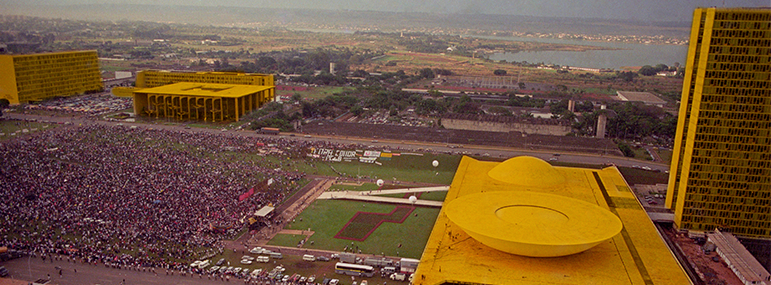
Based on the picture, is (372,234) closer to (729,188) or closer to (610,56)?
(729,188)

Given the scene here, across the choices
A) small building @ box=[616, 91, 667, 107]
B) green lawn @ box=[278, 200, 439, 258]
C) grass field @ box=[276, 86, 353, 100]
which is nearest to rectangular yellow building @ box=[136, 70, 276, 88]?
grass field @ box=[276, 86, 353, 100]

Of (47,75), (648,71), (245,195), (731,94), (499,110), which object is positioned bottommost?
(245,195)

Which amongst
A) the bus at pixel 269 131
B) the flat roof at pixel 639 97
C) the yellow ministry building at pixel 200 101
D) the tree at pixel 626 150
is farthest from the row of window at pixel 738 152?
the flat roof at pixel 639 97

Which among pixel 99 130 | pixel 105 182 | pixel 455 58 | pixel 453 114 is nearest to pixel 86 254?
pixel 105 182

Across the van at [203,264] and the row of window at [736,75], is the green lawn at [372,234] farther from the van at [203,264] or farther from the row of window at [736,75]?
the row of window at [736,75]

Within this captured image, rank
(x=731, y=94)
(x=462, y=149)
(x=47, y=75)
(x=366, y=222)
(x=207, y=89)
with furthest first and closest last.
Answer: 1. (x=47, y=75)
2. (x=207, y=89)
3. (x=462, y=149)
4. (x=366, y=222)
5. (x=731, y=94)

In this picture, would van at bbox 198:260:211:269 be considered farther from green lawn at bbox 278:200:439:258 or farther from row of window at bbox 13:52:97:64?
row of window at bbox 13:52:97:64


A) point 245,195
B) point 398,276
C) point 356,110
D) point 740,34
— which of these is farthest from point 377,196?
point 356,110

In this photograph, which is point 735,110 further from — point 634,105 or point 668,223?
point 634,105
